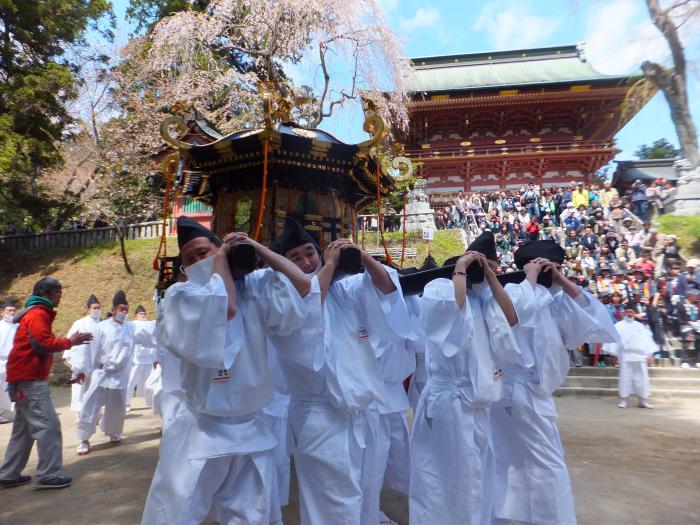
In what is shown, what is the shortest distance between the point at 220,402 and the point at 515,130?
86.0 feet

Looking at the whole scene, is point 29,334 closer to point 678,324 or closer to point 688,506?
point 688,506

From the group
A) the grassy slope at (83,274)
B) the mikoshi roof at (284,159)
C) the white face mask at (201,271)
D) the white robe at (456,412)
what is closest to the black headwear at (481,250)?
the white robe at (456,412)

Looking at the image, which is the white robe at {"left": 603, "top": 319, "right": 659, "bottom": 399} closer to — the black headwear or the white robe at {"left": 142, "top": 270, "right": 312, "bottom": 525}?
the black headwear

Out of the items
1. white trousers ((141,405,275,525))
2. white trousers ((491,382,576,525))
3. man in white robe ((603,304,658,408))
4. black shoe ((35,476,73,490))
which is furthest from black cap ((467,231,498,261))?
man in white robe ((603,304,658,408))

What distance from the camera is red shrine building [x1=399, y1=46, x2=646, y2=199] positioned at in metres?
23.8

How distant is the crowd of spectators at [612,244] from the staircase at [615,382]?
422 millimetres

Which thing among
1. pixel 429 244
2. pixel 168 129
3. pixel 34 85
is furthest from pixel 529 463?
pixel 34 85

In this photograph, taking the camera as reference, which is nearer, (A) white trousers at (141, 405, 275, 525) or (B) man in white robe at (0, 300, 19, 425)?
(A) white trousers at (141, 405, 275, 525)

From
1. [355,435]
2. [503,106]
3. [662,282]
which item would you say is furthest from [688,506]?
[503,106]

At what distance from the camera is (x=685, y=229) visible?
15266 mm

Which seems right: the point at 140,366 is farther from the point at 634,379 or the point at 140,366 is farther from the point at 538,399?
the point at 634,379

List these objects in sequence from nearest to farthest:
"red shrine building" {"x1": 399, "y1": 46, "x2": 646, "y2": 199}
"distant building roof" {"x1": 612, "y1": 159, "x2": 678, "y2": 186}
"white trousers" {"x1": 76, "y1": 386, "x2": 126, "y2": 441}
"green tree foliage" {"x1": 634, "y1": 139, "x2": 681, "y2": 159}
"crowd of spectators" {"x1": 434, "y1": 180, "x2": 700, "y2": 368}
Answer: "white trousers" {"x1": 76, "y1": 386, "x2": 126, "y2": 441} < "crowd of spectators" {"x1": 434, "y1": 180, "x2": 700, "y2": 368} < "distant building roof" {"x1": 612, "y1": 159, "x2": 678, "y2": 186} < "red shrine building" {"x1": 399, "y1": 46, "x2": 646, "y2": 199} < "green tree foliage" {"x1": 634, "y1": 139, "x2": 681, "y2": 159}

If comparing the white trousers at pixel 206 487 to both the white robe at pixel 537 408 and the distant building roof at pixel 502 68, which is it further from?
the distant building roof at pixel 502 68

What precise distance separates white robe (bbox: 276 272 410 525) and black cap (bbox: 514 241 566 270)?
1.41 meters
